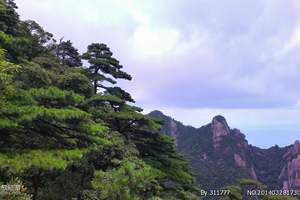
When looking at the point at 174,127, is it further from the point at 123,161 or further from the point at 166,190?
the point at 123,161

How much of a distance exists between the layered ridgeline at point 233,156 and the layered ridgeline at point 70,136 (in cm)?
7813

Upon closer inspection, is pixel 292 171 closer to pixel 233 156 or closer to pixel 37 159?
pixel 233 156

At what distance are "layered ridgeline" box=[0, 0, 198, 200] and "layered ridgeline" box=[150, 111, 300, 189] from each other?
→ 78.1m

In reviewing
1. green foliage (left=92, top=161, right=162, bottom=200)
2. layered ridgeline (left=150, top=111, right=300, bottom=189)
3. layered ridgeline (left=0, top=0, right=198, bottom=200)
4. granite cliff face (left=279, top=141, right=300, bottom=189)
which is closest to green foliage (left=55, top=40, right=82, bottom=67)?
layered ridgeline (left=0, top=0, right=198, bottom=200)

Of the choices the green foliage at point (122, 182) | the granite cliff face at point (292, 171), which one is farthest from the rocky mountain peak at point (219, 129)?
the green foliage at point (122, 182)

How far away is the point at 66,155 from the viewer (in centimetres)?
1636

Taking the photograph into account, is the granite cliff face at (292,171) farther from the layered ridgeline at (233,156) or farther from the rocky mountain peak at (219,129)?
the rocky mountain peak at (219,129)

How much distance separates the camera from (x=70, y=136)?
18312 mm

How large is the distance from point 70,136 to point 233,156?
101 metres

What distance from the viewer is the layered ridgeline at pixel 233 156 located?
111 metres

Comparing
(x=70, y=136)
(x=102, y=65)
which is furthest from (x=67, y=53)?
(x=70, y=136)

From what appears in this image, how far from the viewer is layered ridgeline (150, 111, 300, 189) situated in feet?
363

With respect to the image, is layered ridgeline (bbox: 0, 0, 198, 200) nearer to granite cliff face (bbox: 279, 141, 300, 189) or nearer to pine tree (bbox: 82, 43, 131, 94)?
pine tree (bbox: 82, 43, 131, 94)

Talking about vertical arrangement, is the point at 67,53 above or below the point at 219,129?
below
